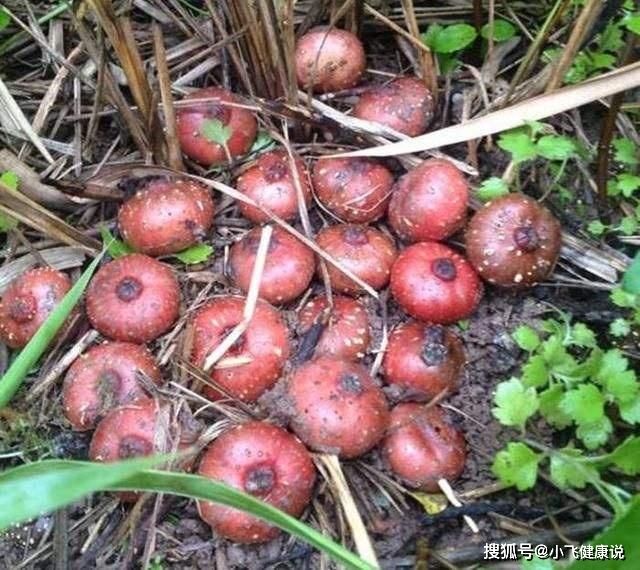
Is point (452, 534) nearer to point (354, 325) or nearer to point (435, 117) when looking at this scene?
point (354, 325)

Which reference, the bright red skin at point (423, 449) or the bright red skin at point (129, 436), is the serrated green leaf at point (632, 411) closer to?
the bright red skin at point (423, 449)

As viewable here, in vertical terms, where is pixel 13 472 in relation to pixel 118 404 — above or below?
above

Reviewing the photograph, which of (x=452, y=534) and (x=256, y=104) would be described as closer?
(x=452, y=534)

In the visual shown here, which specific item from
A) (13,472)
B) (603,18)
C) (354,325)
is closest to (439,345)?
(354,325)

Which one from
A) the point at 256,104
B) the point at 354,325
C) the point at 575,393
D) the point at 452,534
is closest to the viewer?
the point at 575,393

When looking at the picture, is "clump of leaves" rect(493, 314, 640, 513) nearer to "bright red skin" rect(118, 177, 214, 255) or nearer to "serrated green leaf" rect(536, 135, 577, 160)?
"serrated green leaf" rect(536, 135, 577, 160)

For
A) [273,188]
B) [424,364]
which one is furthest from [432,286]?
[273,188]

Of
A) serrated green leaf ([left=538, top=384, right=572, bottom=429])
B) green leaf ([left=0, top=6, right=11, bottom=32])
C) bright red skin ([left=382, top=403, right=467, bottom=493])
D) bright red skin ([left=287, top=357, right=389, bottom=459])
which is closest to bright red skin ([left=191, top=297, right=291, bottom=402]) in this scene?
bright red skin ([left=287, top=357, right=389, bottom=459])
